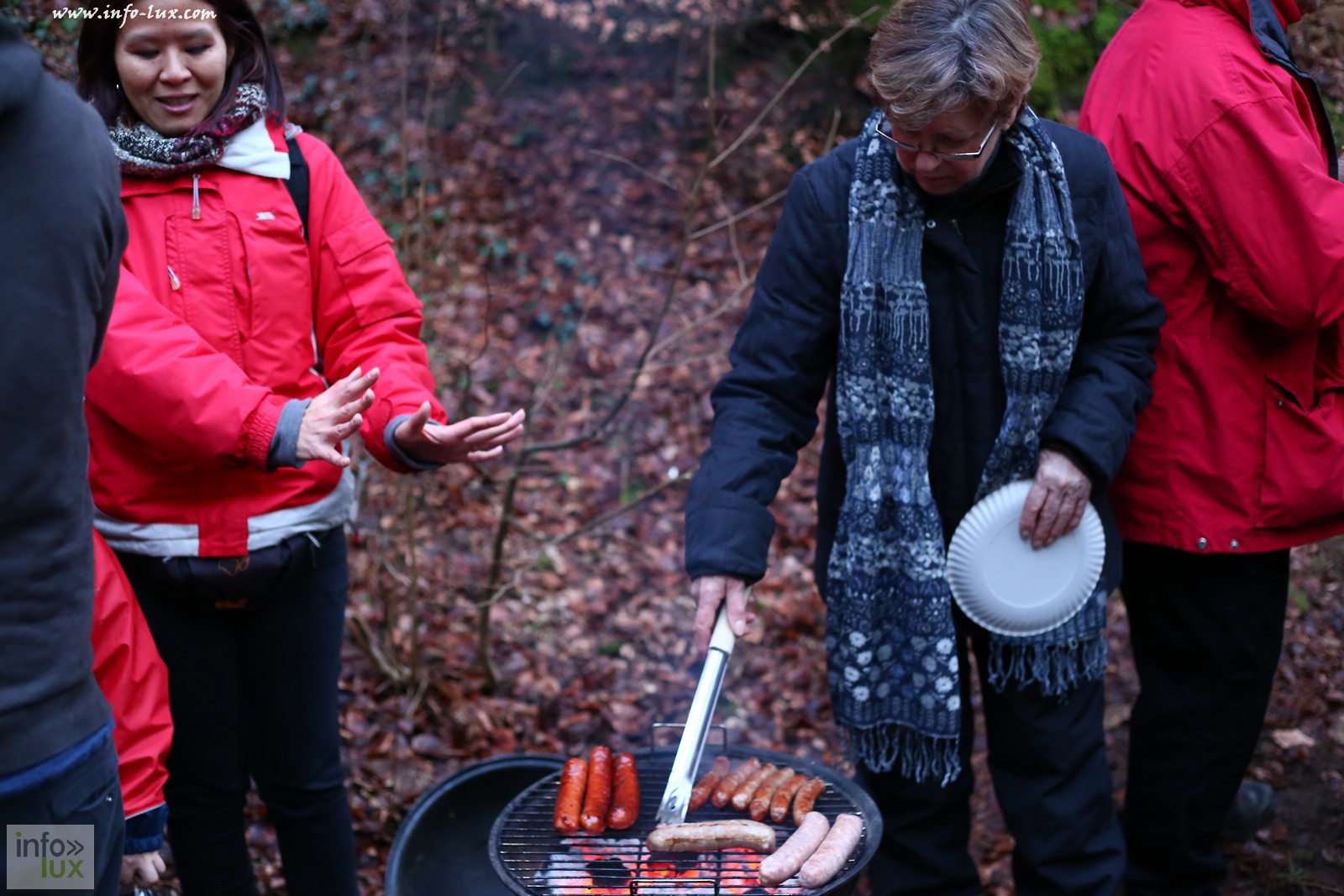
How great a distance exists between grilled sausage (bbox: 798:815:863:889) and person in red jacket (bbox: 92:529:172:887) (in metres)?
1.37

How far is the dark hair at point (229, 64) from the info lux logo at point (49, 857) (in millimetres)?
1536

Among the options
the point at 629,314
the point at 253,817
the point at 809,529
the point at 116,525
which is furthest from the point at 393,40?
the point at 116,525

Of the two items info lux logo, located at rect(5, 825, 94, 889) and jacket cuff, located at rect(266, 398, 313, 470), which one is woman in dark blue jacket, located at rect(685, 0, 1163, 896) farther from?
info lux logo, located at rect(5, 825, 94, 889)

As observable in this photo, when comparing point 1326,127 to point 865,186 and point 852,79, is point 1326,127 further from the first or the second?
point 852,79

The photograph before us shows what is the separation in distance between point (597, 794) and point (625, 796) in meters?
0.07

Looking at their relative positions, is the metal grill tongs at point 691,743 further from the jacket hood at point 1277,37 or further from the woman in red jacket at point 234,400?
the jacket hood at point 1277,37

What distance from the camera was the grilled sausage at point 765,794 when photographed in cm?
262

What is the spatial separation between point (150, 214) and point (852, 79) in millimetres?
6802

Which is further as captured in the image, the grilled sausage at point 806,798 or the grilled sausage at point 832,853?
the grilled sausage at point 806,798

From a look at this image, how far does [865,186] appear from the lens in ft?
8.93

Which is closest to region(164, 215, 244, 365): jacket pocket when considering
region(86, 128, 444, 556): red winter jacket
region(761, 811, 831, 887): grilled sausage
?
region(86, 128, 444, 556): red winter jacket

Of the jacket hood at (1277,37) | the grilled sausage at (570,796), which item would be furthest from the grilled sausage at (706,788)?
the jacket hood at (1277,37)

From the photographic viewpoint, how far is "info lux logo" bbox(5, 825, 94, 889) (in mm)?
1747

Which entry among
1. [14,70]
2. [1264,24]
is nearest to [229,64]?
[14,70]
